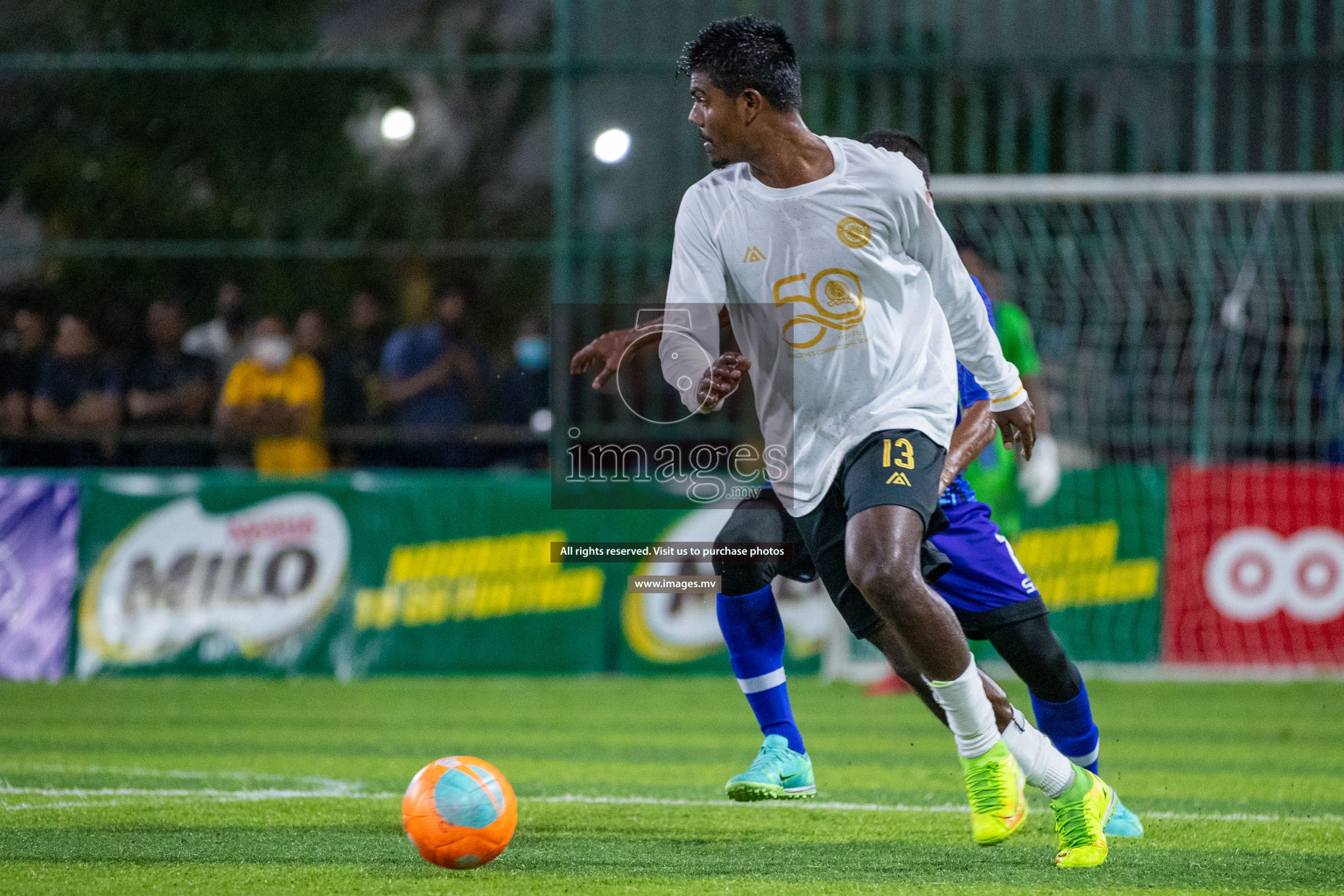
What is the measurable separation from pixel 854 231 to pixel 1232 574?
7.56m

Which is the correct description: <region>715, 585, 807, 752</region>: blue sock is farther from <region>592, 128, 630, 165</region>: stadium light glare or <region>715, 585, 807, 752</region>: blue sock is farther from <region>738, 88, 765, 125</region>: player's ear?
<region>592, 128, 630, 165</region>: stadium light glare

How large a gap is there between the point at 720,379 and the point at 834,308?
1.55 ft

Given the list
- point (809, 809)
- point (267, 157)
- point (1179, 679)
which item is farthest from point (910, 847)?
point (267, 157)

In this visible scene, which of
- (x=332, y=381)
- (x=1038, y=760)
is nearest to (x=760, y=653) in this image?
(x=1038, y=760)

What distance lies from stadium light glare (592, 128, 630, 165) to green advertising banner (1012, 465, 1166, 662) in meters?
3.81

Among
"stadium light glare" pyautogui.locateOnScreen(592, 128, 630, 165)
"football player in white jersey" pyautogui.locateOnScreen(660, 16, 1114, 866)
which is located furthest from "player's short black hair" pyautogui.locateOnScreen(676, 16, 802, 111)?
"stadium light glare" pyautogui.locateOnScreen(592, 128, 630, 165)

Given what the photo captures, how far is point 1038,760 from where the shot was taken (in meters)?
4.84

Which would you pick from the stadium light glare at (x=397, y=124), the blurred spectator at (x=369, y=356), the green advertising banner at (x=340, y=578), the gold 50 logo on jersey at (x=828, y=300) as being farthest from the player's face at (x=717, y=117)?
the stadium light glare at (x=397, y=124)

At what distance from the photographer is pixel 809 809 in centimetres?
612

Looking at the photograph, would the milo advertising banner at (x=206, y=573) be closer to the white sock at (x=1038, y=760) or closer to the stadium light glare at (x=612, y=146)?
the stadium light glare at (x=612, y=146)

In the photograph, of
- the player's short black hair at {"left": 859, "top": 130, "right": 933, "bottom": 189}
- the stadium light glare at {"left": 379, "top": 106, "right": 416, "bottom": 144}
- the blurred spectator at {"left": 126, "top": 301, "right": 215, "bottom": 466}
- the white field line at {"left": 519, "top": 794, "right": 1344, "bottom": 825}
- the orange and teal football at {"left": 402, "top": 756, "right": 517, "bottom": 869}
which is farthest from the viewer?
the stadium light glare at {"left": 379, "top": 106, "right": 416, "bottom": 144}

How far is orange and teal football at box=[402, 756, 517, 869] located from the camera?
4.62 metres

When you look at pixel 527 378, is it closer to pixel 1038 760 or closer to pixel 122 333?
pixel 122 333

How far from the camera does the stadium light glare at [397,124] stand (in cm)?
1366
